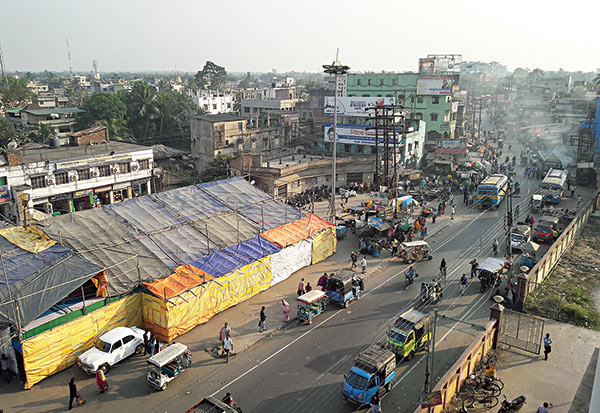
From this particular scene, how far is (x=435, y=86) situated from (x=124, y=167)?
47999mm

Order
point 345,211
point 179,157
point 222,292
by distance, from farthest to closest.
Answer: point 179,157 → point 345,211 → point 222,292

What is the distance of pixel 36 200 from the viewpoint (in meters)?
34.9

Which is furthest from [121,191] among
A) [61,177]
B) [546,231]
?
[546,231]

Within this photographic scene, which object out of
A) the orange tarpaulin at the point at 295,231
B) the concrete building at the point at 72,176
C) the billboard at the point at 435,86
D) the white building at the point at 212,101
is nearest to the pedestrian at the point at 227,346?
the orange tarpaulin at the point at 295,231

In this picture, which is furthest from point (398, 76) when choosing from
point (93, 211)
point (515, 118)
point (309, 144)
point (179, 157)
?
point (93, 211)

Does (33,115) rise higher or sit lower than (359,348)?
higher

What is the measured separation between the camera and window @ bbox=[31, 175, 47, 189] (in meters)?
34.2

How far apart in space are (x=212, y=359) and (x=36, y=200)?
25466 mm

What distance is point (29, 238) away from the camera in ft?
67.2

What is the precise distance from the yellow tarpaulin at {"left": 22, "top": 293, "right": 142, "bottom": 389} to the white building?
76499 millimetres

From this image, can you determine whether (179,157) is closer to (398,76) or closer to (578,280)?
(398,76)

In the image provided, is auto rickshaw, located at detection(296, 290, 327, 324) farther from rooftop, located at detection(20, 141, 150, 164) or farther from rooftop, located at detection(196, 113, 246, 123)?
rooftop, located at detection(196, 113, 246, 123)

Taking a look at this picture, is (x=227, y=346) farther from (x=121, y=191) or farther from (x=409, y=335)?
(x=121, y=191)

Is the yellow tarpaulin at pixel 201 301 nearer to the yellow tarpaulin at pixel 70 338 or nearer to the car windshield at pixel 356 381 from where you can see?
the yellow tarpaulin at pixel 70 338
